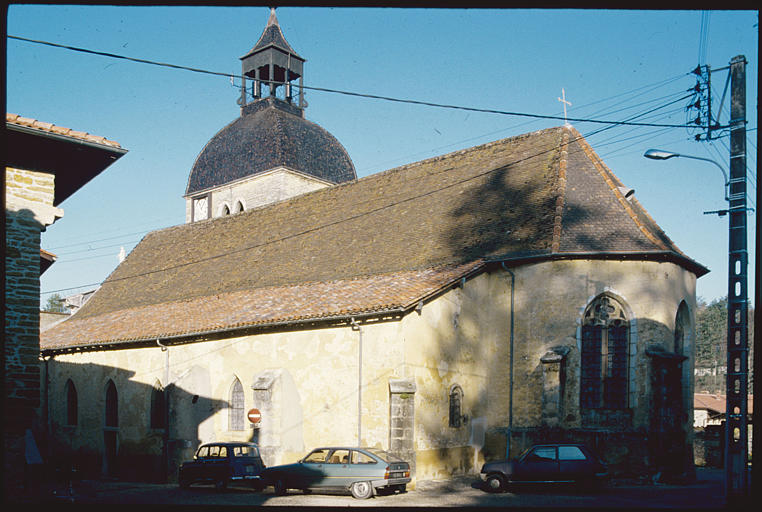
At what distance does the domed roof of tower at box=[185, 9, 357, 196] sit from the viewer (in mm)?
42969

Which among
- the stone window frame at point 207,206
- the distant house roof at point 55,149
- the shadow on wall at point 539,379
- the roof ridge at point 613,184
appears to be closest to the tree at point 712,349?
the stone window frame at point 207,206

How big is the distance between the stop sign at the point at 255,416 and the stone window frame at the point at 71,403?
1221cm

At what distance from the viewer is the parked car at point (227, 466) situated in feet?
65.6

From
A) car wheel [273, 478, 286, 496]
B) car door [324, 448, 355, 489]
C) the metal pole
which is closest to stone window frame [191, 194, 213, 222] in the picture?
car wheel [273, 478, 286, 496]

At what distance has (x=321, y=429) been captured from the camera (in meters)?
22.1

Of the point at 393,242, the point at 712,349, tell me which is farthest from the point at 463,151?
the point at 712,349

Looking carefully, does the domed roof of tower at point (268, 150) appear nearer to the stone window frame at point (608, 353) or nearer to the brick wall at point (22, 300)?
the stone window frame at point (608, 353)

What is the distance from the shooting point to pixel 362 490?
17.6m

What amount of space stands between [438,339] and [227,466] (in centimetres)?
689

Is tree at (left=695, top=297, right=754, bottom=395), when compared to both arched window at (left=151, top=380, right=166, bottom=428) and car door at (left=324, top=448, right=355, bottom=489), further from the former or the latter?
car door at (left=324, top=448, right=355, bottom=489)

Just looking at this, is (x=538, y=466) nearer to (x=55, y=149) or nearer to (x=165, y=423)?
(x=55, y=149)

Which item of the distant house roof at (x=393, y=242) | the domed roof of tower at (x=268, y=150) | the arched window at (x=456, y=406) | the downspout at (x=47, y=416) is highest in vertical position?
the domed roof of tower at (x=268, y=150)

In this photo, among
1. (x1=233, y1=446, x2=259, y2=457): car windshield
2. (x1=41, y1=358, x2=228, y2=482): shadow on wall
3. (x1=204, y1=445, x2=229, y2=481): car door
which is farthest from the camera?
(x1=41, y1=358, x2=228, y2=482): shadow on wall

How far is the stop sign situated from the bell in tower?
2702cm
